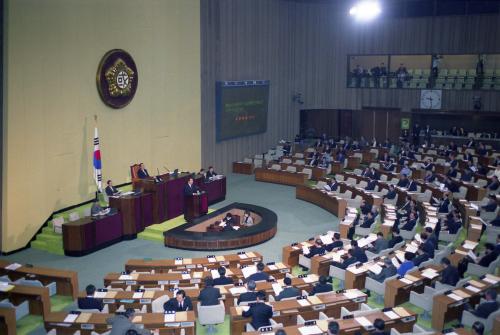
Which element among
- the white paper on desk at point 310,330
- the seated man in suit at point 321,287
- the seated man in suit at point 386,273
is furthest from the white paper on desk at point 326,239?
the white paper on desk at point 310,330

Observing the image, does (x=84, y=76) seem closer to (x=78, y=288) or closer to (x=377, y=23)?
(x=78, y=288)

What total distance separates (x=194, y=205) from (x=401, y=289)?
726 cm

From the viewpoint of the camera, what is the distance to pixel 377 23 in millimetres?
26406

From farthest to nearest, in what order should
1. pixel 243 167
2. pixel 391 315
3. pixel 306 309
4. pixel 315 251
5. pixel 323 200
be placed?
pixel 243 167
pixel 323 200
pixel 315 251
pixel 306 309
pixel 391 315

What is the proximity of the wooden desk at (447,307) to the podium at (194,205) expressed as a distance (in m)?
8.03

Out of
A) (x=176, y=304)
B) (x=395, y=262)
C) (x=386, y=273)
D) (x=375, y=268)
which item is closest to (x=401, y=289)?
(x=386, y=273)

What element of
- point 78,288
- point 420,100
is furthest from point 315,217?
point 420,100

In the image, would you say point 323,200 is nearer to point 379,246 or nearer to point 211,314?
point 379,246

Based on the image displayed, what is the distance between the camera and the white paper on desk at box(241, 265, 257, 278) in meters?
10.9

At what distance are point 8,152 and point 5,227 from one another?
1951 mm

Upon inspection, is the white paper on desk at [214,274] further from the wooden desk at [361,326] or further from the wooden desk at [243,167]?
the wooden desk at [243,167]

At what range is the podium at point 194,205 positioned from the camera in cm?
1561

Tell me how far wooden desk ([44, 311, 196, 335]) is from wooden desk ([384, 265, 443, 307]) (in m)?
3.96

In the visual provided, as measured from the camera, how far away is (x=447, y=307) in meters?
9.24
